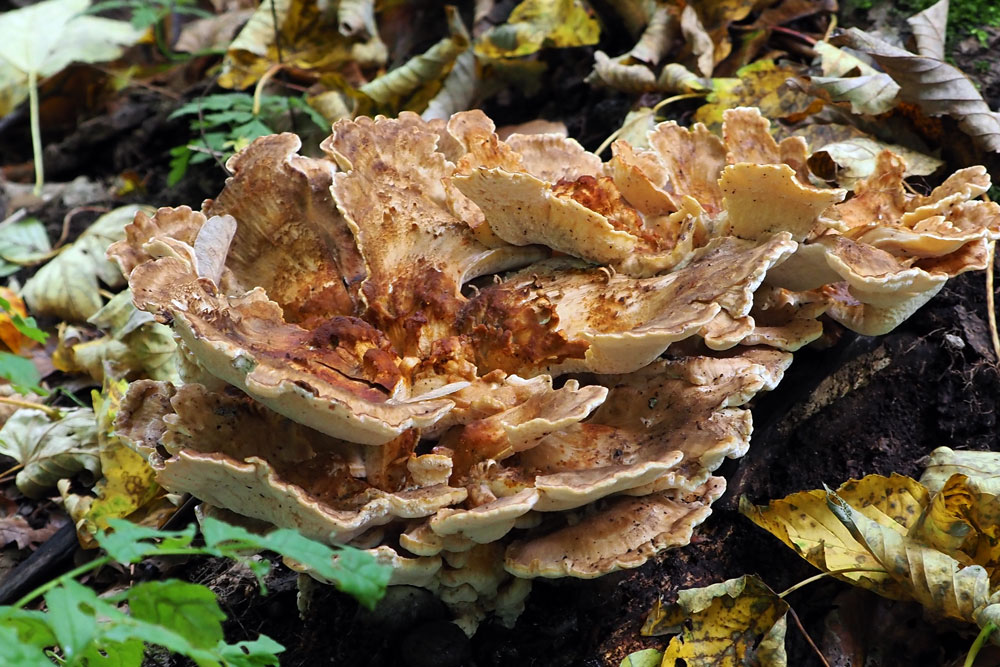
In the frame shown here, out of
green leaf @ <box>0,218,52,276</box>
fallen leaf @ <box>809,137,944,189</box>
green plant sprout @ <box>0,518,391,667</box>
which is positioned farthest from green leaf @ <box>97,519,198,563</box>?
green leaf @ <box>0,218,52,276</box>

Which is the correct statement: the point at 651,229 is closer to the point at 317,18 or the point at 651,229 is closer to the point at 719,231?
the point at 719,231

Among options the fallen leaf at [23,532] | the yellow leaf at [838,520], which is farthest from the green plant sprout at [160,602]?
the fallen leaf at [23,532]

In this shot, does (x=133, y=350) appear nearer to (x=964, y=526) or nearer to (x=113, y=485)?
(x=113, y=485)

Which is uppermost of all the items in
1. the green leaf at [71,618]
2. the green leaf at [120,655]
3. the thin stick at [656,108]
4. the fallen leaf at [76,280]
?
the green leaf at [71,618]

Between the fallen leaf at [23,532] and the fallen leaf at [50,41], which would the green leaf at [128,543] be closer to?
the fallen leaf at [23,532]

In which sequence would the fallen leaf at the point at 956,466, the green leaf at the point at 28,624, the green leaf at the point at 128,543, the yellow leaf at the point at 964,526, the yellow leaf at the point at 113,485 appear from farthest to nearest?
the yellow leaf at the point at 113,485 < the fallen leaf at the point at 956,466 < the yellow leaf at the point at 964,526 < the green leaf at the point at 28,624 < the green leaf at the point at 128,543

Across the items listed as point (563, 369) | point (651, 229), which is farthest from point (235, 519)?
point (651, 229)
